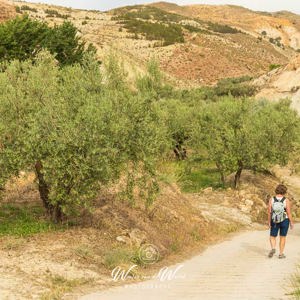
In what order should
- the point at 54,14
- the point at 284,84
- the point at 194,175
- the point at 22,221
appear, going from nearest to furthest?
the point at 22,221
the point at 194,175
the point at 284,84
the point at 54,14

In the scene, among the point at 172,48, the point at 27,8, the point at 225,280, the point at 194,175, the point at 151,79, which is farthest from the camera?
the point at 27,8

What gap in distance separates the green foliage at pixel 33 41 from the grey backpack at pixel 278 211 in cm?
2960

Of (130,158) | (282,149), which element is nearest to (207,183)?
(282,149)

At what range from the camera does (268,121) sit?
28328mm

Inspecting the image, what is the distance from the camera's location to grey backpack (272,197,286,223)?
13.2m

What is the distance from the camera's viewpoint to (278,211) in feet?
43.3

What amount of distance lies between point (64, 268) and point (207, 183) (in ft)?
58.3

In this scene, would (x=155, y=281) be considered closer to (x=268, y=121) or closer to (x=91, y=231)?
(x=91, y=231)

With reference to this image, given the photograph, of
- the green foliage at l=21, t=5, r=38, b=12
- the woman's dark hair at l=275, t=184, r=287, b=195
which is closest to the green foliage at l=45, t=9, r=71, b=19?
the green foliage at l=21, t=5, r=38, b=12

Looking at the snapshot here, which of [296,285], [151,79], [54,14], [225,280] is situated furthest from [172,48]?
[296,285]

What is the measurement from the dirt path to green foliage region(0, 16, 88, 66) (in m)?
28.7
